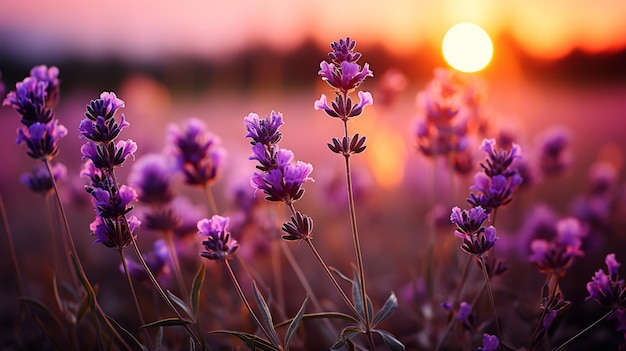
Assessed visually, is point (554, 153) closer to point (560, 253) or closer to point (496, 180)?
point (560, 253)

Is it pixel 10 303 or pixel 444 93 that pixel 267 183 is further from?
pixel 10 303

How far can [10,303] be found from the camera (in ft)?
15.7

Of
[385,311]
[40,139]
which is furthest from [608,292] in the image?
[40,139]

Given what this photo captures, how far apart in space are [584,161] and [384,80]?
543 centimetres

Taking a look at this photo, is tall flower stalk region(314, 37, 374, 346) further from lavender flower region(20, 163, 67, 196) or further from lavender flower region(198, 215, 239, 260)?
lavender flower region(20, 163, 67, 196)

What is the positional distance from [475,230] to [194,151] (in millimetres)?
1528

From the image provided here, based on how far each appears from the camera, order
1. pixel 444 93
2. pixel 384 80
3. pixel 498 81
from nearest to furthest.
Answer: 1. pixel 444 93
2. pixel 384 80
3. pixel 498 81

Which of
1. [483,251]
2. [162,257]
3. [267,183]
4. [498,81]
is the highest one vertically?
[267,183]

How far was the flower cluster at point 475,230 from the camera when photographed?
1952 millimetres

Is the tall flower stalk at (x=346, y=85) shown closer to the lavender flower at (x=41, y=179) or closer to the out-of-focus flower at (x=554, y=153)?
the lavender flower at (x=41, y=179)

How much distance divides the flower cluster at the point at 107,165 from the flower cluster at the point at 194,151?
29.9 inches

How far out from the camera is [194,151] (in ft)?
9.50

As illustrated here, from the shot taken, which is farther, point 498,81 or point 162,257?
point 498,81

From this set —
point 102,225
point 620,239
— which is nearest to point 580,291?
point 620,239
